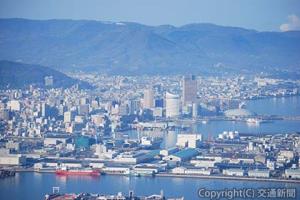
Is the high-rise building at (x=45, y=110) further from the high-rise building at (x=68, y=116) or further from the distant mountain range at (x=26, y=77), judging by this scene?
the distant mountain range at (x=26, y=77)

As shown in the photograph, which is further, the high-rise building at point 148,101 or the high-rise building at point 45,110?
the high-rise building at point 148,101

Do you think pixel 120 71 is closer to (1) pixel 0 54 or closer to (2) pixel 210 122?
(1) pixel 0 54

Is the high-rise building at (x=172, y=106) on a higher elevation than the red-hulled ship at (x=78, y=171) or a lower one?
higher

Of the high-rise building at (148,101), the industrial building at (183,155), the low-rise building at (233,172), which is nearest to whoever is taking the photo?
the low-rise building at (233,172)

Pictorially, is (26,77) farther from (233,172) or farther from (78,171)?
(233,172)

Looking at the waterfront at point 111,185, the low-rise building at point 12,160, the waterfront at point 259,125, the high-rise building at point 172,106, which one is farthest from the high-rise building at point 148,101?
the waterfront at point 111,185

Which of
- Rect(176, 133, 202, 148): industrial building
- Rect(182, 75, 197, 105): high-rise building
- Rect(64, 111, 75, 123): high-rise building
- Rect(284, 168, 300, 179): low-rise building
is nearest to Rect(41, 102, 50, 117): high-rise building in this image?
Rect(64, 111, 75, 123): high-rise building

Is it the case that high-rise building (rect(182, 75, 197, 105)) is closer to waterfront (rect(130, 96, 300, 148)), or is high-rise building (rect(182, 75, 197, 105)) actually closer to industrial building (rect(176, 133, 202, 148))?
waterfront (rect(130, 96, 300, 148))
